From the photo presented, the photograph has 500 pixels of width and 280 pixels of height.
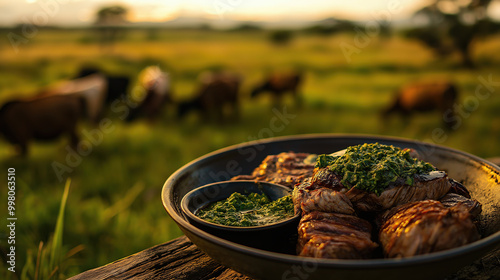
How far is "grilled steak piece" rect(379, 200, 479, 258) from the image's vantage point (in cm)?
234

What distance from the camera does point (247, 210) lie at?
10.3 ft

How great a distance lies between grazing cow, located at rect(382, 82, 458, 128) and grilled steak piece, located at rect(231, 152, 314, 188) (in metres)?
10.6

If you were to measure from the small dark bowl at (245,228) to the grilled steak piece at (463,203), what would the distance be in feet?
3.65

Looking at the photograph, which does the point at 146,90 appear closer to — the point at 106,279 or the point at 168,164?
the point at 168,164

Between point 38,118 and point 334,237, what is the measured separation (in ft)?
30.6

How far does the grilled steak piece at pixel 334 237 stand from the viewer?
2434mm

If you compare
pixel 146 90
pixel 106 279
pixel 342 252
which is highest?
pixel 146 90

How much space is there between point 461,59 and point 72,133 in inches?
782

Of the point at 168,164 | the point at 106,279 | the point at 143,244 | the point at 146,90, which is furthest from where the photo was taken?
the point at 146,90

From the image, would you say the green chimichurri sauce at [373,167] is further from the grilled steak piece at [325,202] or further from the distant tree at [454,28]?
the distant tree at [454,28]

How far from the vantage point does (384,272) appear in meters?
2.10

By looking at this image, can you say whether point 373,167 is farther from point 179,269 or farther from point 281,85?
point 281,85

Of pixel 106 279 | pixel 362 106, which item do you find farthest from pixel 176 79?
pixel 106 279

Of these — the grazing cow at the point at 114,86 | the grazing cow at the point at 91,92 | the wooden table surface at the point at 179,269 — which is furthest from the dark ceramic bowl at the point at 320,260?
the grazing cow at the point at 114,86
